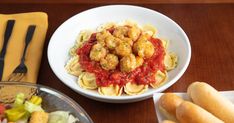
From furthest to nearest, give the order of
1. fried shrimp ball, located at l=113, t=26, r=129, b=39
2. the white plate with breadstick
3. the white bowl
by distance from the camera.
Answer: fried shrimp ball, located at l=113, t=26, r=129, b=39 < the white bowl < the white plate with breadstick

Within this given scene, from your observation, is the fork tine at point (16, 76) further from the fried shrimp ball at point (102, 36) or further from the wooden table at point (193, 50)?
the fried shrimp ball at point (102, 36)

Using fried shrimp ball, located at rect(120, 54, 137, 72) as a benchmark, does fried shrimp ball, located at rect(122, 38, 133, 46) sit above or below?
above

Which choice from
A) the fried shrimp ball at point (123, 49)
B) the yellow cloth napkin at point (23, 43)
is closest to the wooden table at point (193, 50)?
the yellow cloth napkin at point (23, 43)

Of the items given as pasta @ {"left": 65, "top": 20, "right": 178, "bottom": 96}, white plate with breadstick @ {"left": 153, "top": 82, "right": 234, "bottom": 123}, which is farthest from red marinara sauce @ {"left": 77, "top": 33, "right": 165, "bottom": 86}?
white plate with breadstick @ {"left": 153, "top": 82, "right": 234, "bottom": 123}

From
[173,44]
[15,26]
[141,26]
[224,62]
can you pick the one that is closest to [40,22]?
[15,26]

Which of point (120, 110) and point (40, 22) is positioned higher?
point (40, 22)

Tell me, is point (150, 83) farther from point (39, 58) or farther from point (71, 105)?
point (39, 58)

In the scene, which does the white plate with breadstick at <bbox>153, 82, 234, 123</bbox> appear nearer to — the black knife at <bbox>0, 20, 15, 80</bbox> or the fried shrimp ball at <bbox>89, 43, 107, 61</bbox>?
the fried shrimp ball at <bbox>89, 43, 107, 61</bbox>

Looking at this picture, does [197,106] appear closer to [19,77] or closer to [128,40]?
[128,40]
